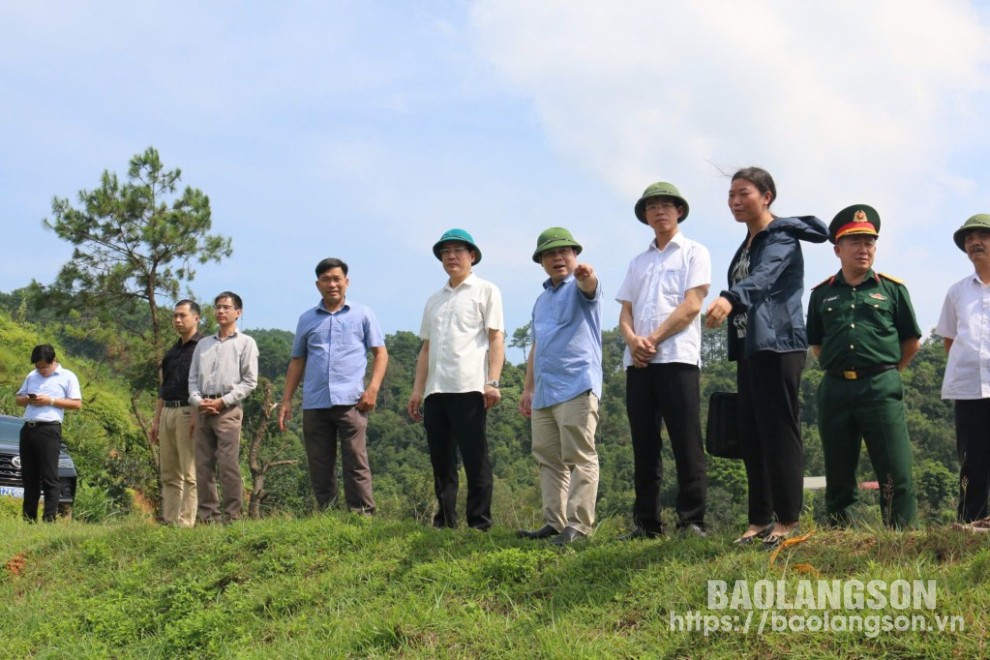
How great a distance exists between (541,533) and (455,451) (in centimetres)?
106

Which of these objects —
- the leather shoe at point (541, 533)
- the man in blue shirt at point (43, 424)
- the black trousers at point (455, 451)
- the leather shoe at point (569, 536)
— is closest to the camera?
the leather shoe at point (569, 536)

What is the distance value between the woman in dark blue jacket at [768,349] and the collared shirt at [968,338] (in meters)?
1.00

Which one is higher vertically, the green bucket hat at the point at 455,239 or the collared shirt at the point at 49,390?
the green bucket hat at the point at 455,239

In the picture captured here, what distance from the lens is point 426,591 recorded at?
5.00 meters

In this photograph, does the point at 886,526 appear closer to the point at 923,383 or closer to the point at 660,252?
the point at 660,252

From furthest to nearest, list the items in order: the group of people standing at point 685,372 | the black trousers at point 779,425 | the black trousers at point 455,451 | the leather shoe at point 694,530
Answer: the black trousers at point 455,451
the leather shoe at point 694,530
the group of people standing at point 685,372
the black trousers at point 779,425

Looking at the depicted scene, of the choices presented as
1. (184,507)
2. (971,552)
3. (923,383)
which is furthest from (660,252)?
(923,383)

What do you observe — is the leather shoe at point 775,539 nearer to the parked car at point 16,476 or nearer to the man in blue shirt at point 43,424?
the man in blue shirt at point 43,424

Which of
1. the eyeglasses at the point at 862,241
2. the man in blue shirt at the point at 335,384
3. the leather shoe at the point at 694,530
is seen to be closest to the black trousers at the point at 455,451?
the man in blue shirt at the point at 335,384

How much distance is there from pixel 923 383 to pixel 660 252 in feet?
125

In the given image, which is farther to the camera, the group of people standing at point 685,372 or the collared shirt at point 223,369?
the collared shirt at point 223,369

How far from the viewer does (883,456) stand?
4.77 metres

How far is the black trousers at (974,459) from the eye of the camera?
4895mm

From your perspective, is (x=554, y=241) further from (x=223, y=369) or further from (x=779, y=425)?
(x=223, y=369)
